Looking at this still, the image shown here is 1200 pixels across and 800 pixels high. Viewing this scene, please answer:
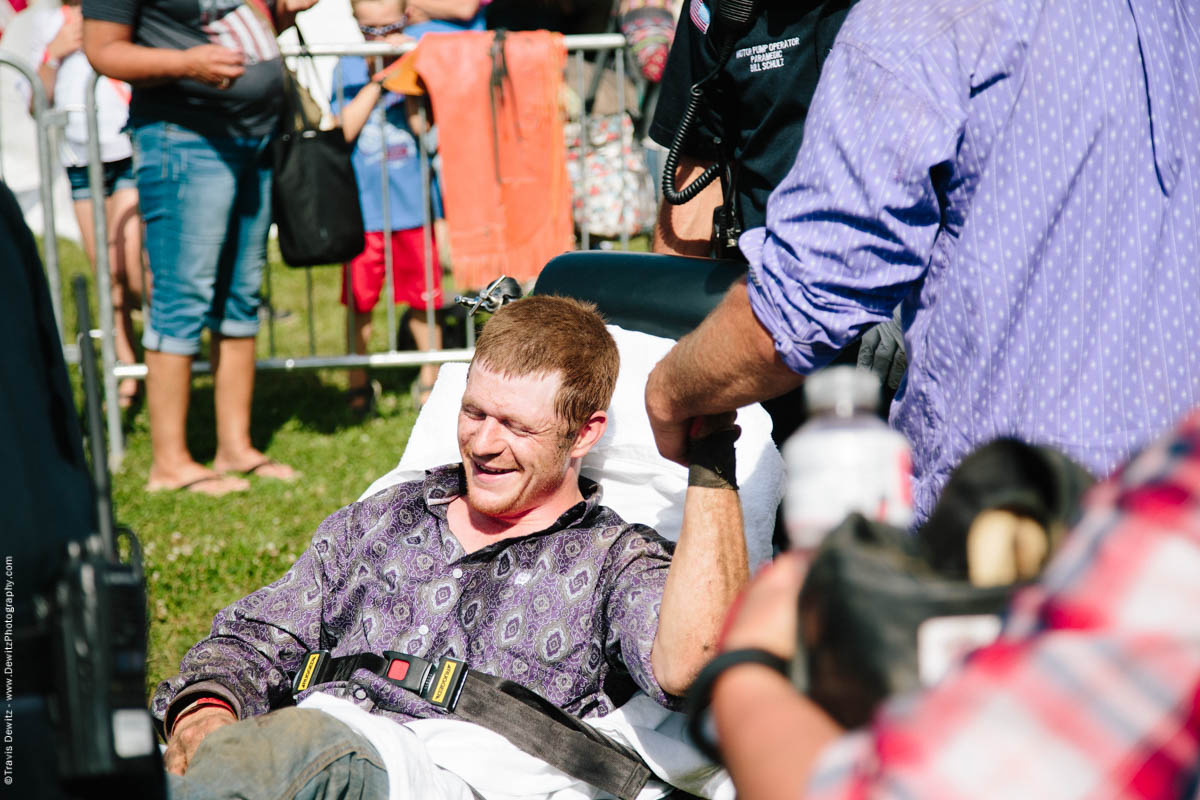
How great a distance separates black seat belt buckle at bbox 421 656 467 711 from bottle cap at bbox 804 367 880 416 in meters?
1.64

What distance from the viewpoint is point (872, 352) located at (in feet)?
9.09

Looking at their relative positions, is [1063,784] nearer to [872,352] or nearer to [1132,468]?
[1132,468]

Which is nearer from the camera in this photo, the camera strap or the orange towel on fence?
the camera strap

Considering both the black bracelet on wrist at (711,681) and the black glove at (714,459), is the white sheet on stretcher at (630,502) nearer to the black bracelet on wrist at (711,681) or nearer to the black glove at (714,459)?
the black glove at (714,459)

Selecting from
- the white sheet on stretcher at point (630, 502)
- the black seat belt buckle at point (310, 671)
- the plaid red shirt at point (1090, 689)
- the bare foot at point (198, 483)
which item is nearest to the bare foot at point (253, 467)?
the bare foot at point (198, 483)

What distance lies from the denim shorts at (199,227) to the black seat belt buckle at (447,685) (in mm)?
3106

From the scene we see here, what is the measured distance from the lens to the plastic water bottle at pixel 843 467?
3.49 ft

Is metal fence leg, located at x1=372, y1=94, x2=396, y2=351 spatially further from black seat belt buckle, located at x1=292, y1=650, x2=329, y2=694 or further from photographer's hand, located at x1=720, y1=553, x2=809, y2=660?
photographer's hand, located at x1=720, y1=553, x2=809, y2=660

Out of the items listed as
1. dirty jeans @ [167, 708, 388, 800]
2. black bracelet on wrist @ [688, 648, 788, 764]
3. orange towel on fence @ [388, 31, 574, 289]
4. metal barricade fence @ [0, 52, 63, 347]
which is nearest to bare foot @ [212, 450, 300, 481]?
metal barricade fence @ [0, 52, 63, 347]

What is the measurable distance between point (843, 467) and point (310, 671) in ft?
6.41

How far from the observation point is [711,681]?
1078 millimetres

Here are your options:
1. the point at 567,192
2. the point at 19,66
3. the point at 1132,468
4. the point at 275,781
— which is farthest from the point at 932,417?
the point at 19,66

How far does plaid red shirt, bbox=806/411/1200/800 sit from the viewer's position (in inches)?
32.4

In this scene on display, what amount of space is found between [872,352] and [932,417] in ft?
2.76
